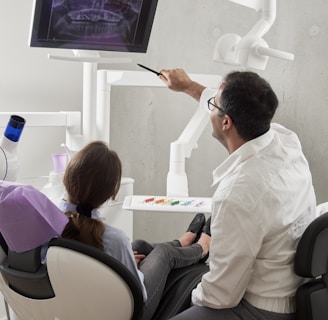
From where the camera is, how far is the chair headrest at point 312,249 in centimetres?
157

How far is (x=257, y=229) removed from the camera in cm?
156

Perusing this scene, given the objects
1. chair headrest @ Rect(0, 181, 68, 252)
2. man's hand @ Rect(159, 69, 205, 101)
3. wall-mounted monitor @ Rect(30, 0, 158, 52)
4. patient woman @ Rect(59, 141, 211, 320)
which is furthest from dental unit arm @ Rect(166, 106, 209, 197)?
chair headrest @ Rect(0, 181, 68, 252)

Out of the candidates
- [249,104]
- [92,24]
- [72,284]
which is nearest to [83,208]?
[72,284]

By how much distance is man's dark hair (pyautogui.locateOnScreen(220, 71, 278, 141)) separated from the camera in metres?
1.68

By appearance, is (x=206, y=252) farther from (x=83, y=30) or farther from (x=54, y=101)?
(x=54, y=101)

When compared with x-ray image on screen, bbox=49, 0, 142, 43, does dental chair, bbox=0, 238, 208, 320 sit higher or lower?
lower

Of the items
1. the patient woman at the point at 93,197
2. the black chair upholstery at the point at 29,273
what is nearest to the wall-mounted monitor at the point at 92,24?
the patient woman at the point at 93,197

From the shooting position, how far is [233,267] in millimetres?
1559

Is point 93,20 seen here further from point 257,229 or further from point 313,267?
point 313,267

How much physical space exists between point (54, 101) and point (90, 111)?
430mm

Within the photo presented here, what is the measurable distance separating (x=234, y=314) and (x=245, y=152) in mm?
462

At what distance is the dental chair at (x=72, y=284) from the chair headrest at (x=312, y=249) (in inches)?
18.1

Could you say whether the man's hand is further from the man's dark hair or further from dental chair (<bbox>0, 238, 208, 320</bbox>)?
dental chair (<bbox>0, 238, 208, 320</bbox>)

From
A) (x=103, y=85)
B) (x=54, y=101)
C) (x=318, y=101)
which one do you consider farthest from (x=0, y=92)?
(x=318, y=101)
